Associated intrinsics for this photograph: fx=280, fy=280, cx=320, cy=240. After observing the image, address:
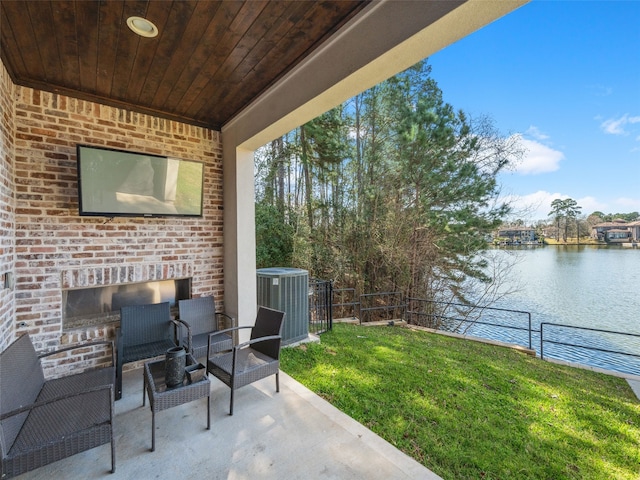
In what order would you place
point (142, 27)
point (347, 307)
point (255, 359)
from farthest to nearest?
1. point (347, 307)
2. point (255, 359)
3. point (142, 27)

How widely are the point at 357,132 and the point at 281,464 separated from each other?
292 inches

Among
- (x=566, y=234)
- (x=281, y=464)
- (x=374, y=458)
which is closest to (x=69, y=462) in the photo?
(x=281, y=464)

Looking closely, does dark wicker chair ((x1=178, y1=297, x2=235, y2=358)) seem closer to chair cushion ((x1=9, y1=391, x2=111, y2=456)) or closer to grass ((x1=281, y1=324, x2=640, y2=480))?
grass ((x1=281, y1=324, x2=640, y2=480))

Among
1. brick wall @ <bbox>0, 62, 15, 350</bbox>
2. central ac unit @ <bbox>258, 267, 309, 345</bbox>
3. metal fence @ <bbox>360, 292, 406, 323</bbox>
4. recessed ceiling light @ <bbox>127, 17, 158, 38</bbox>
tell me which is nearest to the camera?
recessed ceiling light @ <bbox>127, 17, 158, 38</bbox>

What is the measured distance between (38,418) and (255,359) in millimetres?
1489

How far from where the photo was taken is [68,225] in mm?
2850

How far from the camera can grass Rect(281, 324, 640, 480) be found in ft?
6.36

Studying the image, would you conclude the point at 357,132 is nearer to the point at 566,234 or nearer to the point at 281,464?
the point at 566,234

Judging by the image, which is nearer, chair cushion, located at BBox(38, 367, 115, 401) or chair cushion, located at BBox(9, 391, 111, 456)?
chair cushion, located at BBox(9, 391, 111, 456)

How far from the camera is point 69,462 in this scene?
6.06 ft

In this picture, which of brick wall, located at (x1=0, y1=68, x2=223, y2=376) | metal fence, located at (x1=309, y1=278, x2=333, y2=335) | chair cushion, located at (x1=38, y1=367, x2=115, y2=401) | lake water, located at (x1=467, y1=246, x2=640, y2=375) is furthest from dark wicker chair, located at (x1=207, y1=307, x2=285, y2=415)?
lake water, located at (x1=467, y1=246, x2=640, y2=375)

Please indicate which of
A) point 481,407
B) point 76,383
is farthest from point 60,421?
point 481,407

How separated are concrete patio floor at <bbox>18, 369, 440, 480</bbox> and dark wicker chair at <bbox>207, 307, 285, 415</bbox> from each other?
0.26 m

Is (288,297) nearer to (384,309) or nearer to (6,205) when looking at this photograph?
(6,205)
